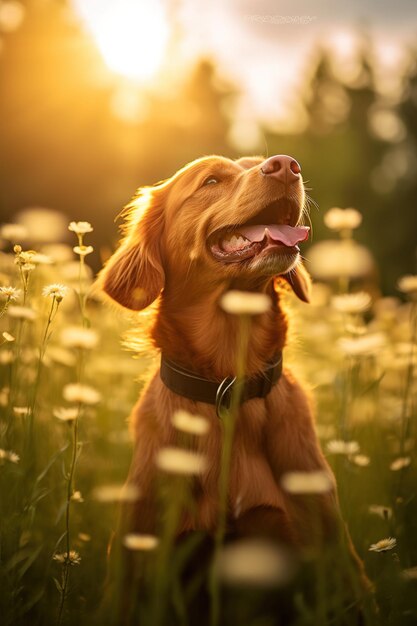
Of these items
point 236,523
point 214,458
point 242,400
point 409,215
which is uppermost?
point 242,400

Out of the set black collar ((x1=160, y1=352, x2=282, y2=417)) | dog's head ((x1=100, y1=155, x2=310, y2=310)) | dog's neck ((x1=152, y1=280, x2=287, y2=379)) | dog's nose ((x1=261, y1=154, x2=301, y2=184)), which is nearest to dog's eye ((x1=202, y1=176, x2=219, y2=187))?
dog's head ((x1=100, y1=155, x2=310, y2=310))

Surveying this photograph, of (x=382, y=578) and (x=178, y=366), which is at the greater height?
(x=178, y=366)

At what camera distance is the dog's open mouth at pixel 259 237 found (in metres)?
2.44

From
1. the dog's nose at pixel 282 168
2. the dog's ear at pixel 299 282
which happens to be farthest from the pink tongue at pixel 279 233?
the dog's ear at pixel 299 282

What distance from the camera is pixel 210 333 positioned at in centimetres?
265

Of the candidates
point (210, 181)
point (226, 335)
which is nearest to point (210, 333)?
point (226, 335)

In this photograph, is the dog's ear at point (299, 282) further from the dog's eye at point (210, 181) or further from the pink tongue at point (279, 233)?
the dog's eye at point (210, 181)

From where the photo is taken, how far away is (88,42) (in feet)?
52.7

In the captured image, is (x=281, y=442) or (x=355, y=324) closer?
(x=281, y=442)

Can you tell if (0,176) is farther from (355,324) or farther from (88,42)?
(355,324)

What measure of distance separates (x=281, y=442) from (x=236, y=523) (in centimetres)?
34

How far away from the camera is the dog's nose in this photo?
2467mm

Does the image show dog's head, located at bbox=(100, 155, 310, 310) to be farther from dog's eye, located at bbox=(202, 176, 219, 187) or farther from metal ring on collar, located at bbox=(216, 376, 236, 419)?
metal ring on collar, located at bbox=(216, 376, 236, 419)

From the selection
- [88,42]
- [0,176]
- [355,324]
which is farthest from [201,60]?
[355,324]
